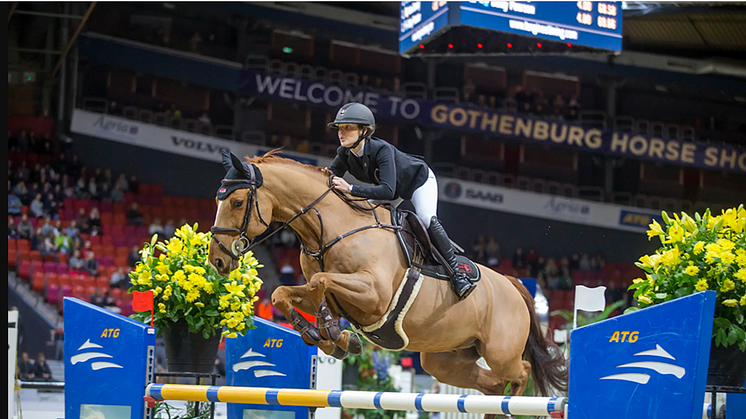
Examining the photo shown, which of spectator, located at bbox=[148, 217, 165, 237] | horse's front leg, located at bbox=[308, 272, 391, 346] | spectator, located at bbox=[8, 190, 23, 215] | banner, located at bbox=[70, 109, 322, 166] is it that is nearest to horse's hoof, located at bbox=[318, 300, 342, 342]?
horse's front leg, located at bbox=[308, 272, 391, 346]

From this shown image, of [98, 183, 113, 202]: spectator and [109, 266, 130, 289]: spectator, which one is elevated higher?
[98, 183, 113, 202]: spectator

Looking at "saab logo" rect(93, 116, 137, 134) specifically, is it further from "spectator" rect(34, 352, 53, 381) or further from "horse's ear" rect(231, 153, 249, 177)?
"horse's ear" rect(231, 153, 249, 177)

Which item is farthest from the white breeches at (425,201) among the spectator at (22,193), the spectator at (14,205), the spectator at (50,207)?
the spectator at (22,193)

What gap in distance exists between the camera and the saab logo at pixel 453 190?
17.4m

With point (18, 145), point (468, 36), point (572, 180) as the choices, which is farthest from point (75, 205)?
point (572, 180)

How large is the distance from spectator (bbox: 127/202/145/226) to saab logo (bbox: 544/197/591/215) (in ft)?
28.8

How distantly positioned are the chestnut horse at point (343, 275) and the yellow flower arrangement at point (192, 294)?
0.75 meters

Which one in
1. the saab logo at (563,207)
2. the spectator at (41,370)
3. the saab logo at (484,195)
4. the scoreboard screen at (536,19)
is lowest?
the spectator at (41,370)

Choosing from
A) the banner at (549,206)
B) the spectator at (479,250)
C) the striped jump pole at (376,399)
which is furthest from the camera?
the banner at (549,206)

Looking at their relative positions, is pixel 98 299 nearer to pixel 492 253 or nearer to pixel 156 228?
pixel 156 228

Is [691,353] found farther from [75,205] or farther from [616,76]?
[616,76]

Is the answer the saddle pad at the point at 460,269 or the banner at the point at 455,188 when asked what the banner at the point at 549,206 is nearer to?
the banner at the point at 455,188

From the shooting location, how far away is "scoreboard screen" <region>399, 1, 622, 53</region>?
357 inches

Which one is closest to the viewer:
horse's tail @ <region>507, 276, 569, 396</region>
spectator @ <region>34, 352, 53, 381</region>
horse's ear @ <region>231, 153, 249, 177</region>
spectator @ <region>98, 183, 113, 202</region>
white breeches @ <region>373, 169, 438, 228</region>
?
horse's ear @ <region>231, 153, 249, 177</region>
